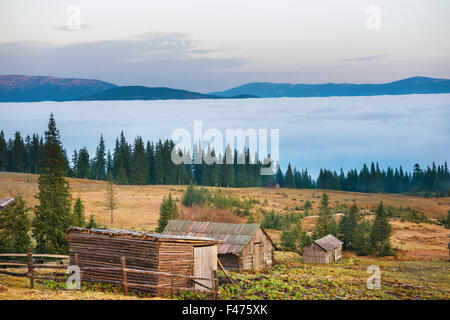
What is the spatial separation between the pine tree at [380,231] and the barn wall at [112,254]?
40002 mm

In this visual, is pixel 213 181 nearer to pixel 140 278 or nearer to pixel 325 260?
pixel 325 260

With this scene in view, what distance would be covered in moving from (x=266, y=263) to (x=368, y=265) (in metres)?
11.9

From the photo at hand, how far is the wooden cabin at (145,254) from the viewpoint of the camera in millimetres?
19263

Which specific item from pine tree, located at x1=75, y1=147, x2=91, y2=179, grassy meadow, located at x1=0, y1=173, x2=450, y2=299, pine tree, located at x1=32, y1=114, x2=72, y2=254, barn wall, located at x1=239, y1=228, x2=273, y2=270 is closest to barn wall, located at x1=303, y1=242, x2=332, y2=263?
grassy meadow, located at x1=0, y1=173, x2=450, y2=299

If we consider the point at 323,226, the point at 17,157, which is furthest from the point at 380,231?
the point at 17,157

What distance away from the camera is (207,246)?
69.8ft

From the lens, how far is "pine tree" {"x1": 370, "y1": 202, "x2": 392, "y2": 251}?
53.7m

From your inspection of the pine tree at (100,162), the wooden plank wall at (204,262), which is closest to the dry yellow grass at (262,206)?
the pine tree at (100,162)

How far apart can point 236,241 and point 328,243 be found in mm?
16079

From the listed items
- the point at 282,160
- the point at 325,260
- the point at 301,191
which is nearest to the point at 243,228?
the point at 325,260

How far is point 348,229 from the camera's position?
54.4 meters

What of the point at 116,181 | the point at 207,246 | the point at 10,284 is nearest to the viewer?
the point at 10,284

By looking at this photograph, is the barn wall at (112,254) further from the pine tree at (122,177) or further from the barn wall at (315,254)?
the pine tree at (122,177)

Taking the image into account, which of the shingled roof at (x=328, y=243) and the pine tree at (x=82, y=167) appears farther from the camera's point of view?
the pine tree at (x=82, y=167)
